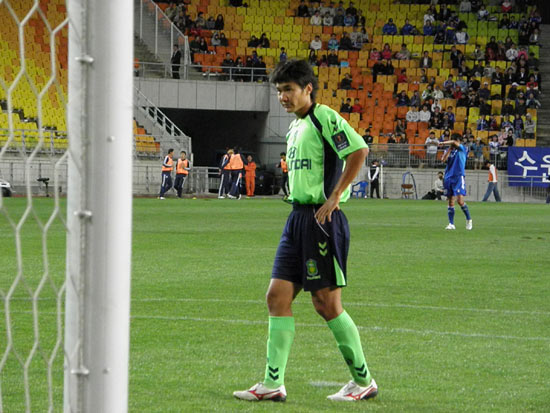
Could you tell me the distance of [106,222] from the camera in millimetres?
2334

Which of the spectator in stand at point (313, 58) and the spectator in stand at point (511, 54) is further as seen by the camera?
the spectator in stand at point (511, 54)

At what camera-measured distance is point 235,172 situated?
33.9m

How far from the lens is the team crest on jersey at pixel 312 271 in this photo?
5.03m

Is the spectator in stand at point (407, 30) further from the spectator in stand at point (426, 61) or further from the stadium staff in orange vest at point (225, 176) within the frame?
the stadium staff in orange vest at point (225, 176)

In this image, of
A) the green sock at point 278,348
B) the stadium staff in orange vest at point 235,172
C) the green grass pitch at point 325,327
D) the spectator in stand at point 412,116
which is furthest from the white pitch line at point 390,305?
the spectator in stand at point 412,116

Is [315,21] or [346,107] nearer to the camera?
[346,107]

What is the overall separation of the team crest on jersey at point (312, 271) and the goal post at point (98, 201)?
106 inches

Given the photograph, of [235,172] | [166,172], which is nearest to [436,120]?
[235,172]

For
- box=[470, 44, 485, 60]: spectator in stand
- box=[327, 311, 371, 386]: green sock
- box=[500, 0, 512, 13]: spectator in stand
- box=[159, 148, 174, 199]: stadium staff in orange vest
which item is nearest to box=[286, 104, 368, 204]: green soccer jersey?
box=[327, 311, 371, 386]: green sock

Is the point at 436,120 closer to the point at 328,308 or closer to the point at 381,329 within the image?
the point at 381,329

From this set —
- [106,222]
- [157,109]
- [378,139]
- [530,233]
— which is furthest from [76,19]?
[378,139]

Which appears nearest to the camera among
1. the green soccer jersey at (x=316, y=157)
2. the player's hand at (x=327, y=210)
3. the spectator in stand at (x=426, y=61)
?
the player's hand at (x=327, y=210)

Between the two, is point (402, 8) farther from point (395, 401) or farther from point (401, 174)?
point (395, 401)

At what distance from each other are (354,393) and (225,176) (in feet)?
96.2
